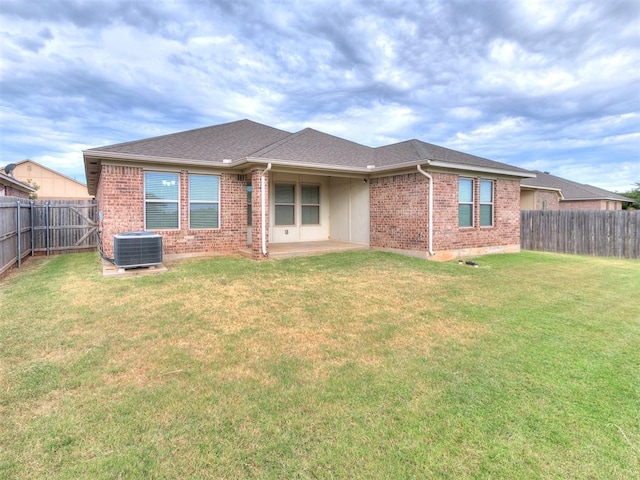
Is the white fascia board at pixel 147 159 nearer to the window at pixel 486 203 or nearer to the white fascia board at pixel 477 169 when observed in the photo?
the white fascia board at pixel 477 169

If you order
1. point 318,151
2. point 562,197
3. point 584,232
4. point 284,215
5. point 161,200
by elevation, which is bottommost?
point 584,232

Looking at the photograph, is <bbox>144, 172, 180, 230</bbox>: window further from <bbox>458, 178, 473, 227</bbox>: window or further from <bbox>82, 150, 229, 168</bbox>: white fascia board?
<bbox>458, 178, 473, 227</bbox>: window

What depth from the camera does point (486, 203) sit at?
11914 millimetres

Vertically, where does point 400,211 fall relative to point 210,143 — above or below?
below

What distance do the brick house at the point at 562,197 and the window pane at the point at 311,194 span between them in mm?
13086

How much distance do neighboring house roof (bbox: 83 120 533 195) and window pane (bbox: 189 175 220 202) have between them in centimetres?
59

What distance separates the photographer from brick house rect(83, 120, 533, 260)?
9562 mm

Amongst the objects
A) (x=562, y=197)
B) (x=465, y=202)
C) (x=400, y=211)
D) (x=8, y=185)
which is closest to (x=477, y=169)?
(x=465, y=202)

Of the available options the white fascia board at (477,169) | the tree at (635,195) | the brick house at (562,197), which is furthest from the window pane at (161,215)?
the tree at (635,195)

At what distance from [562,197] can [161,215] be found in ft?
84.5

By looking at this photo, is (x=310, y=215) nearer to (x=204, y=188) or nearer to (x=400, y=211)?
(x=400, y=211)

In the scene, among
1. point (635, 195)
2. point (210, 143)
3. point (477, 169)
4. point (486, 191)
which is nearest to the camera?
point (477, 169)

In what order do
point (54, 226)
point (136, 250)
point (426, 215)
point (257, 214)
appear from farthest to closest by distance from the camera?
point (54, 226)
point (426, 215)
point (257, 214)
point (136, 250)

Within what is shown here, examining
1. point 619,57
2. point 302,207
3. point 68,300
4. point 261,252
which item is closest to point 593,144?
point 619,57
